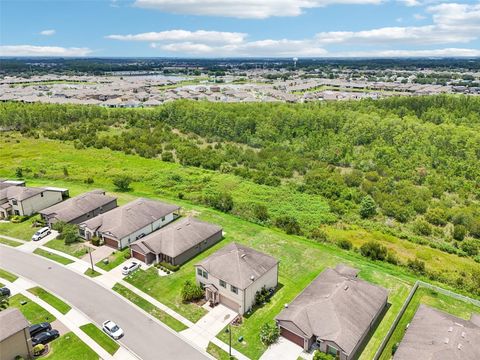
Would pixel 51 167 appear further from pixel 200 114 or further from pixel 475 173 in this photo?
pixel 475 173

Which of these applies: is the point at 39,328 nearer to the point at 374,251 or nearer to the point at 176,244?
the point at 176,244

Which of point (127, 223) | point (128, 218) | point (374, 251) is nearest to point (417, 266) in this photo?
point (374, 251)

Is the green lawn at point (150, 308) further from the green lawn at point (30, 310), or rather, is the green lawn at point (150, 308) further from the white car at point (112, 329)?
the green lawn at point (30, 310)

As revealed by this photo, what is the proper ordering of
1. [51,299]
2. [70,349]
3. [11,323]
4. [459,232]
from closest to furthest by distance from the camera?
1. [11,323]
2. [70,349]
3. [51,299]
4. [459,232]

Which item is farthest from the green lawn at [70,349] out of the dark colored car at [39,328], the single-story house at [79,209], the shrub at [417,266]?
the shrub at [417,266]

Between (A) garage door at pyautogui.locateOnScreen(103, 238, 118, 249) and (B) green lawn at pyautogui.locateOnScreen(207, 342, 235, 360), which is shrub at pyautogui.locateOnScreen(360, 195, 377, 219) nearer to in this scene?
(B) green lawn at pyautogui.locateOnScreen(207, 342, 235, 360)

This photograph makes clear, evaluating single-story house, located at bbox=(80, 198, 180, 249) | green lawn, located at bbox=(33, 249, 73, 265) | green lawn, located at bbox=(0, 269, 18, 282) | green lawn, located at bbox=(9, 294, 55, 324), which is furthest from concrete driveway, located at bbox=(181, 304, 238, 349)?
green lawn, located at bbox=(0, 269, 18, 282)
